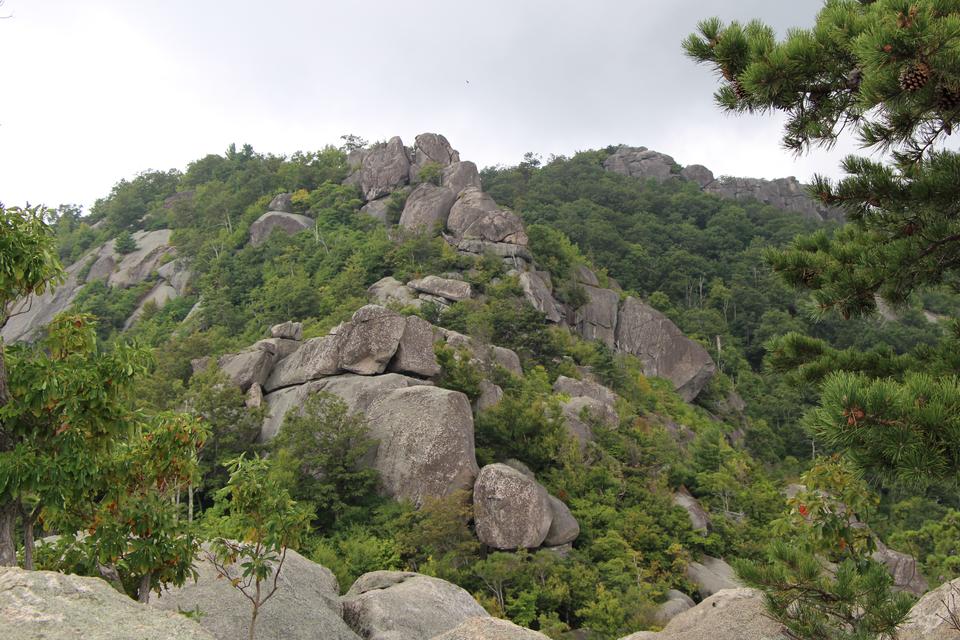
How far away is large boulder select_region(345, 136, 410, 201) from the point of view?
5088 centimetres

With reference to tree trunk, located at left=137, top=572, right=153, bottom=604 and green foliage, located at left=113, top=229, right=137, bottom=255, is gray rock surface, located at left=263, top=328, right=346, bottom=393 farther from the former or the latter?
green foliage, located at left=113, top=229, right=137, bottom=255

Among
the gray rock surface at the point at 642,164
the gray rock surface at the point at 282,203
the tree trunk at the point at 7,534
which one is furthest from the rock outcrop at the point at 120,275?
the gray rock surface at the point at 642,164

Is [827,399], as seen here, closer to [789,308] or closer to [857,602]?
[857,602]

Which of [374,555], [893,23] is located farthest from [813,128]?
[374,555]

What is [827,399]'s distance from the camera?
346 cm

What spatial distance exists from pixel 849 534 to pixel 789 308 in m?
54.6

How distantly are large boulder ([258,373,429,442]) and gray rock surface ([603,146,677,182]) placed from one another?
77609 millimetres

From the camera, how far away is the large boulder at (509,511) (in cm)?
1791

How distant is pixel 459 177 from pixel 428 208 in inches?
174

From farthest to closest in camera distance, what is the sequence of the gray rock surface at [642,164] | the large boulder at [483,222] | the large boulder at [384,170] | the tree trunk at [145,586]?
the gray rock surface at [642,164], the large boulder at [384,170], the large boulder at [483,222], the tree trunk at [145,586]

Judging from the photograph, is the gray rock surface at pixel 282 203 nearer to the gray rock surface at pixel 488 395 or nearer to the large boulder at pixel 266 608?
the gray rock surface at pixel 488 395

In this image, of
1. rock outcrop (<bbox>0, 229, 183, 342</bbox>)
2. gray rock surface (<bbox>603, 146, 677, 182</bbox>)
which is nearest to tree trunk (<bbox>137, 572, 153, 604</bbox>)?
rock outcrop (<bbox>0, 229, 183, 342</bbox>)

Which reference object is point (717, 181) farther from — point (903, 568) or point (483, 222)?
point (903, 568)

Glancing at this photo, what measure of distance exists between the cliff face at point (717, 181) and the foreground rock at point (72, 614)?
3419 inches
